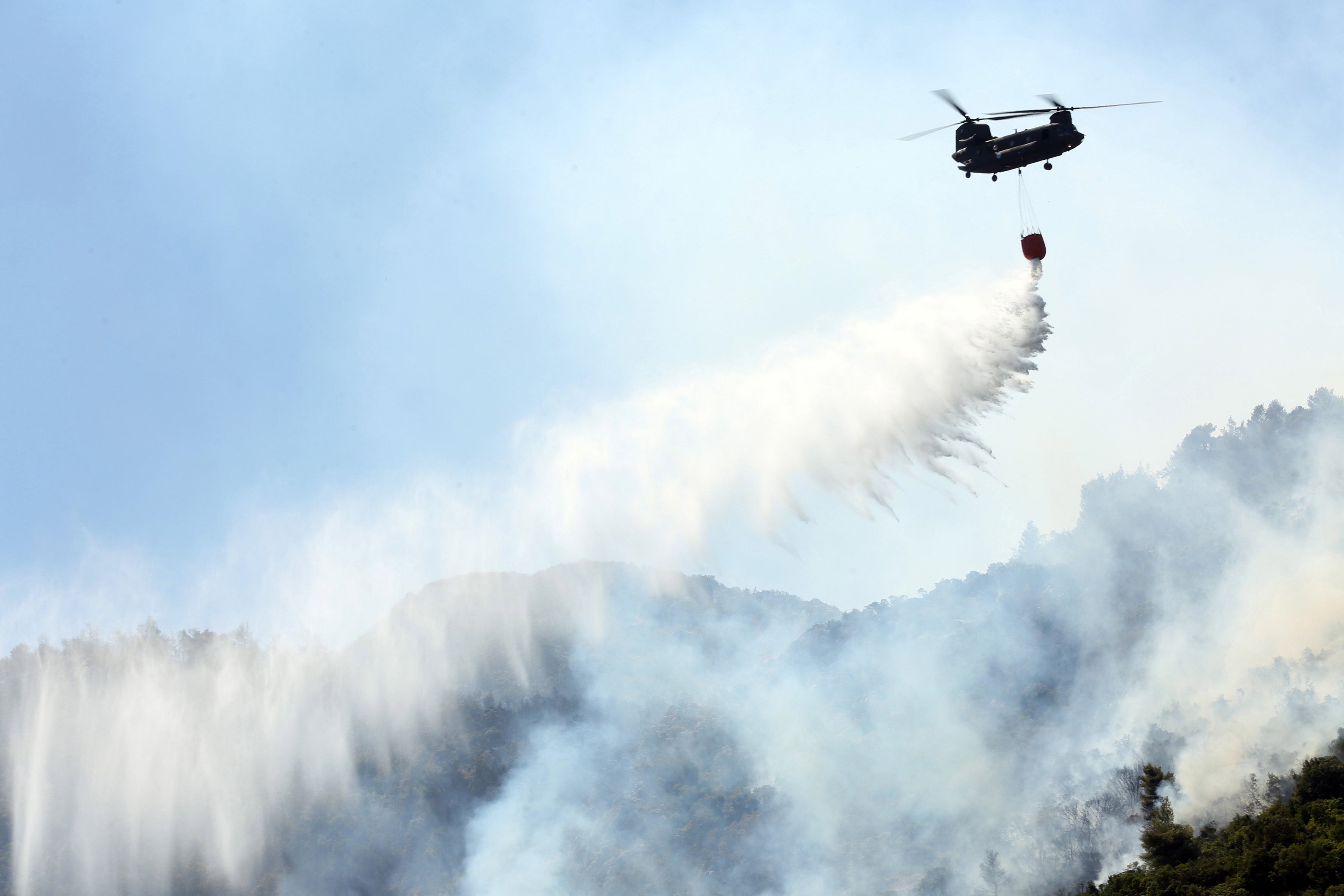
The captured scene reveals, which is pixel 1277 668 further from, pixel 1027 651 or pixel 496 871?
pixel 496 871

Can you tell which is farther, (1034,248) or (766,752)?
(766,752)

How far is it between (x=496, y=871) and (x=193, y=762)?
44.5m

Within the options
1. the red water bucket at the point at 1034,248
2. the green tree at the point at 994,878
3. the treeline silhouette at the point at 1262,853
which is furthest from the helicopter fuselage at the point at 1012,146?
the green tree at the point at 994,878

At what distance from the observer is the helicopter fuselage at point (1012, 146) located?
59.7m

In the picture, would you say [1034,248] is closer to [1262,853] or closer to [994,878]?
[1262,853]

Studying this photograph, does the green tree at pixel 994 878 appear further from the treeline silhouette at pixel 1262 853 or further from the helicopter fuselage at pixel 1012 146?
the helicopter fuselage at pixel 1012 146

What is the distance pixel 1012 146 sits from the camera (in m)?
60.8

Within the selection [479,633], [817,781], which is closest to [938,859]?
[817,781]

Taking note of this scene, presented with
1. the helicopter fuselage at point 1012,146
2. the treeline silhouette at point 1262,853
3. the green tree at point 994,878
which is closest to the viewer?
the treeline silhouette at point 1262,853

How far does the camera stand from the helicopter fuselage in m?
59.7

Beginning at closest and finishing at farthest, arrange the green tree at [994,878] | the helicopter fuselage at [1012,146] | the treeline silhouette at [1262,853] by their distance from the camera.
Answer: the treeline silhouette at [1262,853]
the helicopter fuselage at [1012,146]
the green tree at [994,878]

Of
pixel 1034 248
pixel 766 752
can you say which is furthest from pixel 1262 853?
pixel 766 752

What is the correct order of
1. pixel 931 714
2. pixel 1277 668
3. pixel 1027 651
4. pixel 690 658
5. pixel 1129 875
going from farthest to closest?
pixel 690 658, pixel 1027 651, pixel 931 714, pixel 1277 668, pixel 1129 875

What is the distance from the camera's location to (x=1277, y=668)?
101438 millimetres
